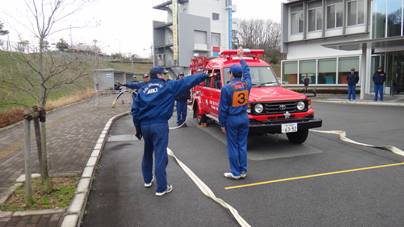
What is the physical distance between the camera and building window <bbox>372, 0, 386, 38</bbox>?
22800 mm

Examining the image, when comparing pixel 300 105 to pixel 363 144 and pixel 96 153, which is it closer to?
pixel 363 144

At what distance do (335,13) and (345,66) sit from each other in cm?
483

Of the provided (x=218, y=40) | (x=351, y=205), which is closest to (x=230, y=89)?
(x=351, y=205)

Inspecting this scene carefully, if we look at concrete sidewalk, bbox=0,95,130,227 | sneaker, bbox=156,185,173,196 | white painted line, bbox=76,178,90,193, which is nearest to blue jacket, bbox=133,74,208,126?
sneaker, bbox=156,185,173,196

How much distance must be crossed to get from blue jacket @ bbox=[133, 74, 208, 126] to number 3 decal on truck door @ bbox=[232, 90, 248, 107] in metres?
1.04

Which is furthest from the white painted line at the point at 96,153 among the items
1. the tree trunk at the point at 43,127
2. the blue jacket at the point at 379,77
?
the blue jacket at the point at 379,77

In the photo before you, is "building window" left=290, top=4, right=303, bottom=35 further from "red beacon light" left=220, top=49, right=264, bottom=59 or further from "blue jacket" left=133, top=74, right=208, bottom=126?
"blue jacket" left=133, top=74, right=208, bottom=126

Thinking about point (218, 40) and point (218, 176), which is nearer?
point (218, 176)

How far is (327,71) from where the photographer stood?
27734 mm

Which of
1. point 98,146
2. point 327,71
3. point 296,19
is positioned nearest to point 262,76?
point 98,146

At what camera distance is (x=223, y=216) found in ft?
15.1

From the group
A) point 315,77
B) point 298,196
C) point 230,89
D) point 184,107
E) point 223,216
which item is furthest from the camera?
point 315,77

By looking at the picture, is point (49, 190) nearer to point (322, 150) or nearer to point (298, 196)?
point (298, 196)

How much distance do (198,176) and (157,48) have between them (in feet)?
171
